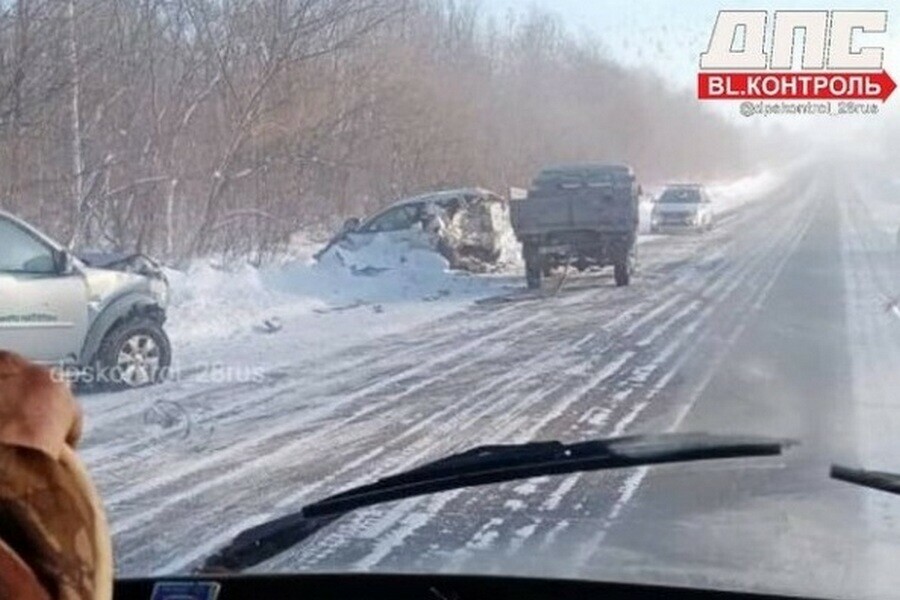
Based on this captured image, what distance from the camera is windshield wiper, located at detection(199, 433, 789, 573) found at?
132 inches

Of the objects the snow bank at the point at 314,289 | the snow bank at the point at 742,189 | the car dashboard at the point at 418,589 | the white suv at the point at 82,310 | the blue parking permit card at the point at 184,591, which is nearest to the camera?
the blue parking permit card at the point at 184,591

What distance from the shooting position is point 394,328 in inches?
422

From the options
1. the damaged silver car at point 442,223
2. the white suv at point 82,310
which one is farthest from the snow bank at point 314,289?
the white suv at point 82,310

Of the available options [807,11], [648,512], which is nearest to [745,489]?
[648,512]

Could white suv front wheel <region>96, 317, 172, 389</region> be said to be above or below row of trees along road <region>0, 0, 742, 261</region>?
below

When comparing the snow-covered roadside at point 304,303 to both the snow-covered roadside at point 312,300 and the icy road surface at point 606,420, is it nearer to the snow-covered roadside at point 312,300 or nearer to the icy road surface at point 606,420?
the snow-covered roadside at point 312,300

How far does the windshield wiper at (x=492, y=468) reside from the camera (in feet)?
11.0

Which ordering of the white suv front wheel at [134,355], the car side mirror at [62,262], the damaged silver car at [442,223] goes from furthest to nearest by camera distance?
1. the white suv front wheel at [134,355]
2. the car side mirror at [62,262]
3. the damaged silver car at [442,223]

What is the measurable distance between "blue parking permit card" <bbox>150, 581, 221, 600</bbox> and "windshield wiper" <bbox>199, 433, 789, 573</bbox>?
2.01 ft

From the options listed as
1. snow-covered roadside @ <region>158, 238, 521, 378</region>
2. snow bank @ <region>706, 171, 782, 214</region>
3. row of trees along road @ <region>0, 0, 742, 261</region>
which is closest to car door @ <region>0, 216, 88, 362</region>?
row of trees along road @ <region>0, 0, 742, 261</region>

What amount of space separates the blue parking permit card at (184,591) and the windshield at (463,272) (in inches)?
20.6

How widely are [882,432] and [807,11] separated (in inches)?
115

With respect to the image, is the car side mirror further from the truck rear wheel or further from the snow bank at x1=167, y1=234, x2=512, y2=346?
the truck rear wheel

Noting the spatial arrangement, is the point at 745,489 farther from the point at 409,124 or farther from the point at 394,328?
the point at 394,328
